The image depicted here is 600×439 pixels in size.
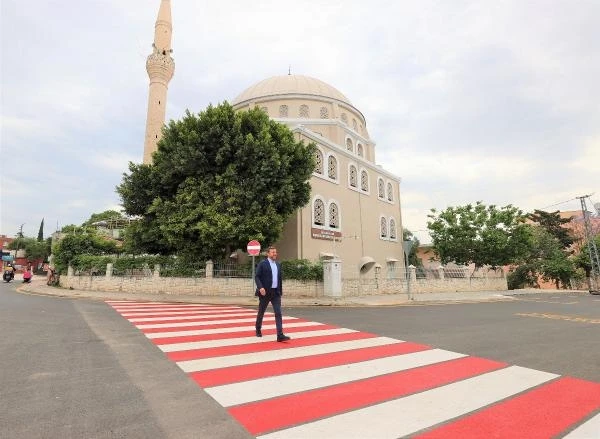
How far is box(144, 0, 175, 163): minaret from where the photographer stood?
108 ft

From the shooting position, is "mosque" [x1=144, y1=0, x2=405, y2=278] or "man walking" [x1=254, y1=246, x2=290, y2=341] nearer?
"man walking" [x1=254, y1=246, x2=290, y2=341]

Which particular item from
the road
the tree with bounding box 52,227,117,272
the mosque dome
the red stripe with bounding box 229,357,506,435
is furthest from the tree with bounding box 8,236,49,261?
the red stripe with bounding box 229,357,506,435

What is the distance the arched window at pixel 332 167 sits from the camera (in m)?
28.3

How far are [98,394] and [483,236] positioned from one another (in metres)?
33.0

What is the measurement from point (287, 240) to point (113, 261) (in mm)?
10429

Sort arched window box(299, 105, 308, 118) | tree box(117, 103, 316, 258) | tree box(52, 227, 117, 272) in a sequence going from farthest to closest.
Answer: arched window box(299, 105, 308, 118) < tree box(52, 227, 117, 272) < tree box(117, 103, 316, 258)

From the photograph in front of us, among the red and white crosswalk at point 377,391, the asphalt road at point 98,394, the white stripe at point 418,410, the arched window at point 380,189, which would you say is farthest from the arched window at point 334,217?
the white stripe at point 418,410

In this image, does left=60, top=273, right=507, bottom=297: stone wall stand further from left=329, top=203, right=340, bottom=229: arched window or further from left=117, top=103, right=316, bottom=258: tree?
left=329, top=203, right=340, bottom=229: arched window

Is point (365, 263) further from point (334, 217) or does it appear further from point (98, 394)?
point (98, 394)

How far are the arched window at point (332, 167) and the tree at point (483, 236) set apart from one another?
40.0ft

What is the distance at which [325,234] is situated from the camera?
2609 cm

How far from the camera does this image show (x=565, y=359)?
550 centimetres

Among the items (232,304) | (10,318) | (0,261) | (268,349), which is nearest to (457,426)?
(268,349)

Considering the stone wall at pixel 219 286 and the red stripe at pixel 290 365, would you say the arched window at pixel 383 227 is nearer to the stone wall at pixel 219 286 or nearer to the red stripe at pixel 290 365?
the stone wall at pixel 219 286
